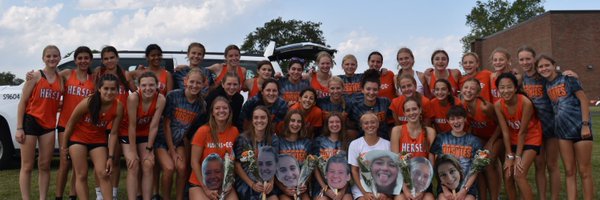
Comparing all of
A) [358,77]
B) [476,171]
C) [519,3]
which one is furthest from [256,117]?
[519,3]

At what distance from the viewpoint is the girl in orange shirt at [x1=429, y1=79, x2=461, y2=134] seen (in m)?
5.27

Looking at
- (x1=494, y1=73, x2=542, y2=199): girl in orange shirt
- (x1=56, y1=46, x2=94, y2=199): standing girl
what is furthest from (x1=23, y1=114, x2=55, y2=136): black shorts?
(x1=494, y1=73, x2=542, y2=199): girl in orange shirt

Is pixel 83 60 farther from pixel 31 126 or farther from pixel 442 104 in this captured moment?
pixel 442 104

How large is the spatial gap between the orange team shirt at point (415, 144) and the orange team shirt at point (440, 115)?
0.48 m

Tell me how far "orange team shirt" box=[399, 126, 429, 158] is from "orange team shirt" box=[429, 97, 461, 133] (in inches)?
18.8

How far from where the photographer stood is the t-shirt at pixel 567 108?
4.96m

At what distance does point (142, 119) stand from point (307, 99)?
1537 millimetres

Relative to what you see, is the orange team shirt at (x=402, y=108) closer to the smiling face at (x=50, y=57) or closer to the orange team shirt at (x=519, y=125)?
the orange team shirt at (x=519, y=125)

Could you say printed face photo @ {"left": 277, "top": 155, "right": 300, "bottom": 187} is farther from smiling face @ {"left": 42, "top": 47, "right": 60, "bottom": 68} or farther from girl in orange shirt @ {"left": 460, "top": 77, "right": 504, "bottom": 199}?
smiling face @ {"left": 42, "top": 47, "right": 60, "bottom": 68}

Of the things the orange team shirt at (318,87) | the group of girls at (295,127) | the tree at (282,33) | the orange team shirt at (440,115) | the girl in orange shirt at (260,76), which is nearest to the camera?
the group of girls at (295,127)

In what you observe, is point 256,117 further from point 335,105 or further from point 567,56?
point 567,56

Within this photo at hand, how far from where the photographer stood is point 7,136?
8086mm

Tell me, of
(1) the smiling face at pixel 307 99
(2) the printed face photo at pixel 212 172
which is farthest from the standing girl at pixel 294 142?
(2) the printed face photo at pixel 212 172

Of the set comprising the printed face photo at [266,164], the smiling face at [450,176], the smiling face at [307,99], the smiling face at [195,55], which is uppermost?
the smiling face at [195,55]
